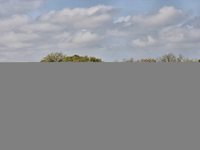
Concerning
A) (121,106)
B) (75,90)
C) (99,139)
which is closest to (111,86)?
(121,106)

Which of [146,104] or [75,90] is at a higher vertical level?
[75,90]

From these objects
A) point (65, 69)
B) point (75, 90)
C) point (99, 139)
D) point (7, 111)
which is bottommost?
point (99, 139)

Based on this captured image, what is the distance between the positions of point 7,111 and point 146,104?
2243 mm

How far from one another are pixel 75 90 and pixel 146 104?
1.20 meters

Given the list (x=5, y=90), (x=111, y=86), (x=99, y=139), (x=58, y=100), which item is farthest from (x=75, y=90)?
(x=5, y=90)

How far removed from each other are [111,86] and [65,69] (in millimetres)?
806

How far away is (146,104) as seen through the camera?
3580mm

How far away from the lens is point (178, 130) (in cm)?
352

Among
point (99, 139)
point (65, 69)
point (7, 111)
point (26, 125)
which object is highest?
point (65, 69)

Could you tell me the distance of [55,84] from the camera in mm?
3500

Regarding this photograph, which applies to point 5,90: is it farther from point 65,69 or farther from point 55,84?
point 65,69

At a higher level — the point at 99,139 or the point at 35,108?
the point at 35,108

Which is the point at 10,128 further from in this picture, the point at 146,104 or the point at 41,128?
the point at 146,104

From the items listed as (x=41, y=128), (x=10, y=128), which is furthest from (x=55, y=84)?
(x=10, y=128)
